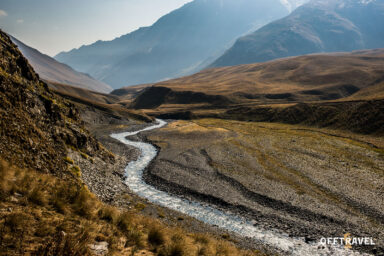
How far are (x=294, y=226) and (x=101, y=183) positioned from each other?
29.8 metres

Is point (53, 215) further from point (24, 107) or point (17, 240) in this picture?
point (24, 107)

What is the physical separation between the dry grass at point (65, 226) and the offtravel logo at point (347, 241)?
20225 millimetres

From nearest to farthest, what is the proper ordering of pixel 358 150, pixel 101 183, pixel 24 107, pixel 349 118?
1. pixel 24 107
2. pixel 101 183
3. pixel 358 150
4. pixel 349 118

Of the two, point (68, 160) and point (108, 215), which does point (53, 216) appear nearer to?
point (108, 215)

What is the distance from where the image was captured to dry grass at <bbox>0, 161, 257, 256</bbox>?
29.8ft

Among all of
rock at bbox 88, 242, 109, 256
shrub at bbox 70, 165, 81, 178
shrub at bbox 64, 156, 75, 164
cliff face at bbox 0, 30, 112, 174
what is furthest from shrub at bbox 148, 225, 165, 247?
shrub at bbox 64, 156, 75, 164

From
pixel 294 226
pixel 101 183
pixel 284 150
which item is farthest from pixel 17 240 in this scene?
pixel 284 150

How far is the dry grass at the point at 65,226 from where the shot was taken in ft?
29.8

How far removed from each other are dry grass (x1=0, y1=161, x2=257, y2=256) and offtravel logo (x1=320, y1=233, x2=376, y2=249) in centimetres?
2022

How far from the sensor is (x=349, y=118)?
103438 mm

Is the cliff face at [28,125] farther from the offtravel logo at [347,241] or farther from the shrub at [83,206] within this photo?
the offtravel logo at [347,241]

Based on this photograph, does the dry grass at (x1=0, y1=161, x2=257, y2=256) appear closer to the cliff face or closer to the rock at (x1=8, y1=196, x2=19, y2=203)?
the rock at (x1=8, y1=196, x2=19, y2=203)

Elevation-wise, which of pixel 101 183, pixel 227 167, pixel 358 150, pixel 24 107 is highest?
pixel 24 107

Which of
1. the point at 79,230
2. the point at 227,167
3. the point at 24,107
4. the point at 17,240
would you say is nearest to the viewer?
the point at 17,240
